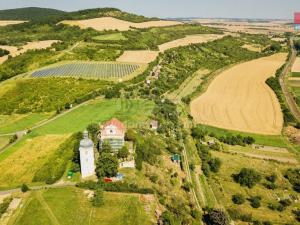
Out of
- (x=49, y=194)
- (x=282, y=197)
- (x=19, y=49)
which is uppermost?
(x=19, y=49)

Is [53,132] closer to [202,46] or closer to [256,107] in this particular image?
[256,107]

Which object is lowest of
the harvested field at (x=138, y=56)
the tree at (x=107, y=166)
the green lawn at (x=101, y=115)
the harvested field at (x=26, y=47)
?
the green lawn at (x=101, y=115)

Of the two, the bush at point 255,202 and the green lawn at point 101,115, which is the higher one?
the green lawn at point 101,115

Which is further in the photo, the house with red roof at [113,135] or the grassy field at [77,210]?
the house with red roof at [113,135]

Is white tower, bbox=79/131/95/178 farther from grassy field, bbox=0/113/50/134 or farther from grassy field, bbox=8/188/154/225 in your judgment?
grassy field, bbox=0/113/50/134

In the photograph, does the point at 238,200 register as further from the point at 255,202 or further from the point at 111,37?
the point at 111,37

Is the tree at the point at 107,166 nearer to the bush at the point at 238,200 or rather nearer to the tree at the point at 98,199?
the tree at the point at 98,199

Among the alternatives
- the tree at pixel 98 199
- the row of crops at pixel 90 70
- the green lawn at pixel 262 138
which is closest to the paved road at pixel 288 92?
the green lawn at pixel 262 138

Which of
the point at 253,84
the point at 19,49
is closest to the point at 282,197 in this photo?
the point at 253,84
